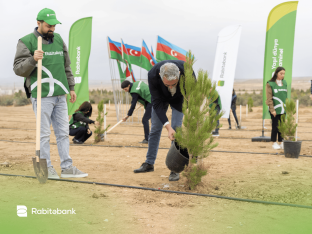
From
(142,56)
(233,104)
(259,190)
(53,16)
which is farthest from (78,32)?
(259,190)

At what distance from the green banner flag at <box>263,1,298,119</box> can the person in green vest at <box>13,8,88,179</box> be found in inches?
192

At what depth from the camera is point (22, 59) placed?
337 cm

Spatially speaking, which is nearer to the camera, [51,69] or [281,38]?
[51,69]

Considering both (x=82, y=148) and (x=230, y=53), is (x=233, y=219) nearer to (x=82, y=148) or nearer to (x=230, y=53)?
(x=82, y=148)

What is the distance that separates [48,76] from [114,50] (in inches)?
296

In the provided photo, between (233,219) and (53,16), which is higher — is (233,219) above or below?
below

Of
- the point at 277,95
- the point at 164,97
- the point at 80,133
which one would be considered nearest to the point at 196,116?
the point at 164,97

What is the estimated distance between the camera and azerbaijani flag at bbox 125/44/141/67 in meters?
11.7

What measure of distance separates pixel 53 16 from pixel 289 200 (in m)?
3.21

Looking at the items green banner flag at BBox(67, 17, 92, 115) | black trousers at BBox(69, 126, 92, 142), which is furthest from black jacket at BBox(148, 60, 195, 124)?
green banner flag at BBox(67, 17, 92, 115)

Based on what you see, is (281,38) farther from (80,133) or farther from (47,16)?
(47,16)

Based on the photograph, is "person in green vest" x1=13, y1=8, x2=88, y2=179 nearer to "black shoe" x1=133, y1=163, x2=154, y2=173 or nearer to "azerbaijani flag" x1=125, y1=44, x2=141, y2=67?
"black shoe" x1=133, y1=163, x2=154, y2=173

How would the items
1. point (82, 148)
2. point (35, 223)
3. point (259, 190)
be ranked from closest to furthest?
point (35, 223) < point (259, 190) < point (82, 148)

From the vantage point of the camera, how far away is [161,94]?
3613 millimetres
